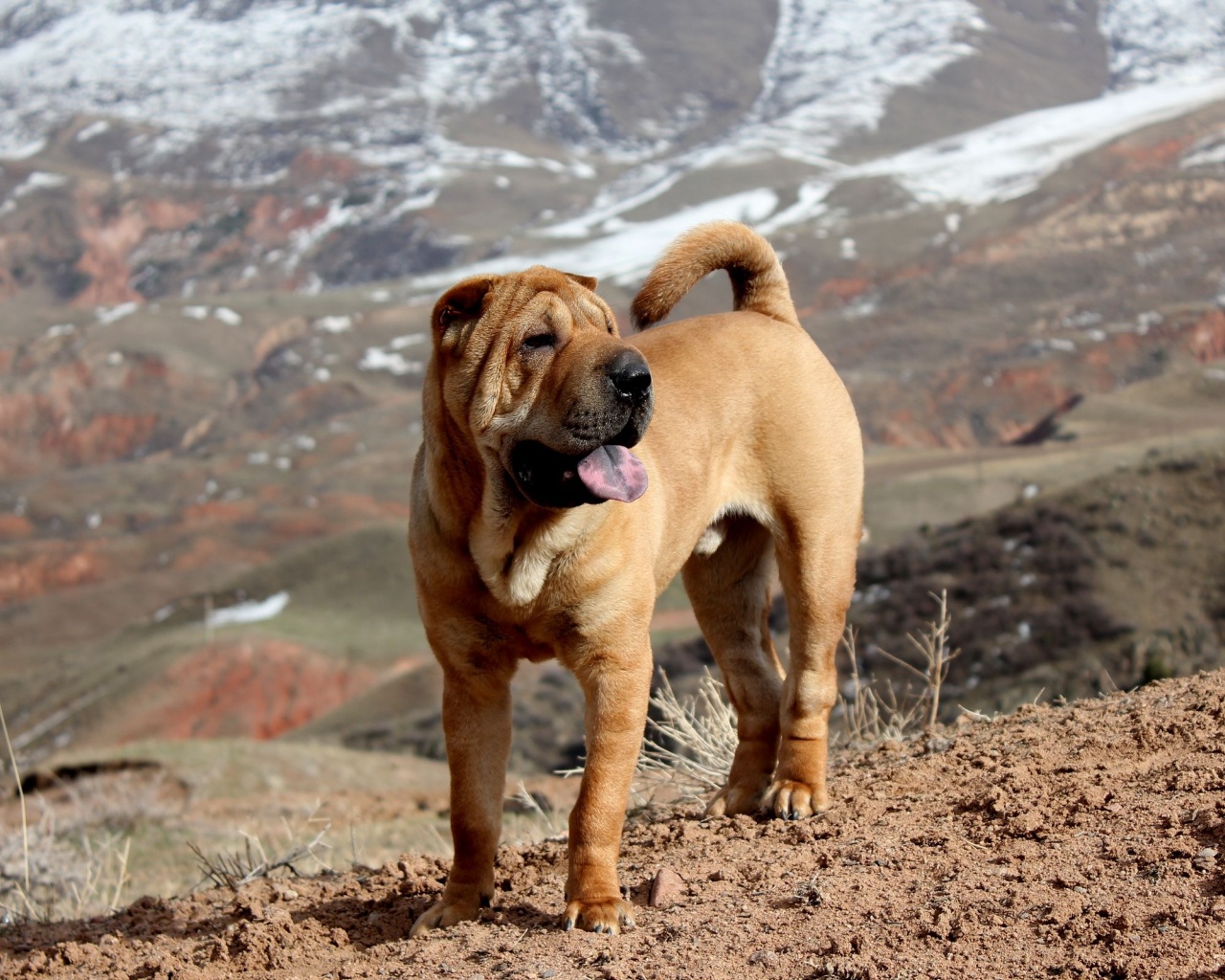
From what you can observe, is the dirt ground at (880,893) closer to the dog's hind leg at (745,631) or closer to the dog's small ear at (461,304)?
the dog's hind leg at (745,631)

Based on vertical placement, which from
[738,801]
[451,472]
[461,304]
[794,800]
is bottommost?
[738,801]

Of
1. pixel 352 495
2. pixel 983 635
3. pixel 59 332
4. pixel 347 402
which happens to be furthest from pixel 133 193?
pixel 983 635

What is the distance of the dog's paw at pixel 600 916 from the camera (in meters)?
4.61

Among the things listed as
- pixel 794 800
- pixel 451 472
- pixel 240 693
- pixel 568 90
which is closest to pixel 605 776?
pixel 451 472

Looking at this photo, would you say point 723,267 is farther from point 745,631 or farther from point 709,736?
point 709,736

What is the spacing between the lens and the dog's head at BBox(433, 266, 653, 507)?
4.51 m

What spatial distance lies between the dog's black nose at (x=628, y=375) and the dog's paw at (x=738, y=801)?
7.65 ft

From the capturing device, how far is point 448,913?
5109 mm

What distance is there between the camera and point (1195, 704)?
223 inches

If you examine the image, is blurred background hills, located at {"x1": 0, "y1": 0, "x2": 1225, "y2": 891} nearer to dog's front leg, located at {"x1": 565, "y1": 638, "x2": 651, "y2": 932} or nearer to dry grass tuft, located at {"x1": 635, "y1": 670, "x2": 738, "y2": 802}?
dry grass tuft, located at {"x1": 635, "y1": 670, "x2": 738, "y2": 802}

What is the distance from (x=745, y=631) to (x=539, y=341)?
2190 millimetres

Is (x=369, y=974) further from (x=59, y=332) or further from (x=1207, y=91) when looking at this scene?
(x=1207, y=91)

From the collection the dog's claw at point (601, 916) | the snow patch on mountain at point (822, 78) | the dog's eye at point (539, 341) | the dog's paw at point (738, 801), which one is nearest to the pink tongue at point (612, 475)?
the dog's eye at point (539, 341)

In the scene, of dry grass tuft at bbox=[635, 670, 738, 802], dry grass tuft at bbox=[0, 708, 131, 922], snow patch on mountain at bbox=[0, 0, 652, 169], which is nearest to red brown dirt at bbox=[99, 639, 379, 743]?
dry grass tuft at bbox=[0, 708, 131, 922]
